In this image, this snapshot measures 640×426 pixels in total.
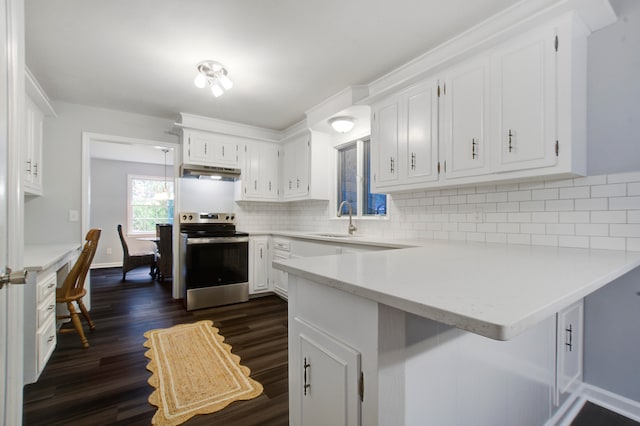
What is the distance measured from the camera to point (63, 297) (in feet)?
8.29

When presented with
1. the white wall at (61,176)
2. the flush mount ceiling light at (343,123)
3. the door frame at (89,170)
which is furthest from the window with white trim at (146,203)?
the flush mount ceiling light at (343,123)

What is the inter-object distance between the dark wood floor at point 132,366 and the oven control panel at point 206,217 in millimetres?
1107

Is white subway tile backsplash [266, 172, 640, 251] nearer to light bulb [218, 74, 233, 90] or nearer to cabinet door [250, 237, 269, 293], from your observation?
cabinet door [250, 237, 269, 293]

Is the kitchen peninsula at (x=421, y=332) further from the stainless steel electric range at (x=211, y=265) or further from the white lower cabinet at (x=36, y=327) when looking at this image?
the stainless steel electric range at (x=211, y=265)

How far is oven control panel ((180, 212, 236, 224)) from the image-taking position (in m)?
3.96

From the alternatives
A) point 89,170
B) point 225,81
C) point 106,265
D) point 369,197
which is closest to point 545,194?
point 369,197

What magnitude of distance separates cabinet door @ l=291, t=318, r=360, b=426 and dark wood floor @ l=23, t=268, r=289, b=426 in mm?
795

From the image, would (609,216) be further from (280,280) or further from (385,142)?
(280,280)

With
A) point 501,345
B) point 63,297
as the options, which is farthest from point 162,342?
point 501,345

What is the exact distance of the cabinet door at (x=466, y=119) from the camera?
1989 millimetres

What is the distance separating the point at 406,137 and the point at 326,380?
2.12 metres

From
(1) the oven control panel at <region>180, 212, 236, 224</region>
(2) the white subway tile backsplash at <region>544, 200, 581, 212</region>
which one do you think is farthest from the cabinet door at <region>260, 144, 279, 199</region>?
(2) the white subway tile backsplash at <region>544, 200, 581, 212</region>

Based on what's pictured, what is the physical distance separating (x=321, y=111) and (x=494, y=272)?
2.88 m

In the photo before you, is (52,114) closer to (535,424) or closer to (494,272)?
(494,272)
